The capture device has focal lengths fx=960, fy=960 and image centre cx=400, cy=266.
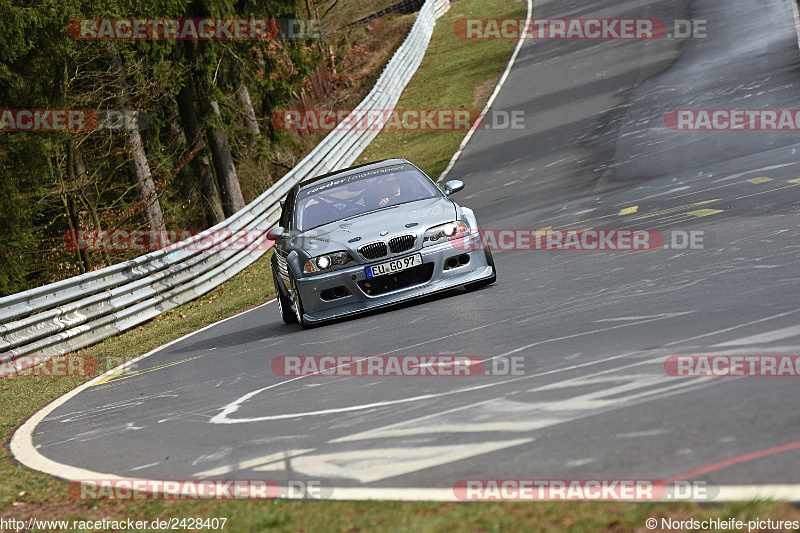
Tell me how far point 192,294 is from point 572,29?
2572 centimetres

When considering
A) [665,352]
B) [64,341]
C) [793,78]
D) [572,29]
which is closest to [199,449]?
[665,352]

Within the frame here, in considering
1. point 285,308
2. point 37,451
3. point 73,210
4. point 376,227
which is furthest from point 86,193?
point 37,451

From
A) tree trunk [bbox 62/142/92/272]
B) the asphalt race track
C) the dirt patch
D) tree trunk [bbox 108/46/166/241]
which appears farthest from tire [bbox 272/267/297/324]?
the dirt patch

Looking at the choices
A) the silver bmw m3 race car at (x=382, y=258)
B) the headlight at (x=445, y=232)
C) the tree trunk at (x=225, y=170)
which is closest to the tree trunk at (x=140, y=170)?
the tree trunk at (x=225, y=170)

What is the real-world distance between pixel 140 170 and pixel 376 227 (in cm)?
1481

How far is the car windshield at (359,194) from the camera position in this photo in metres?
11.0

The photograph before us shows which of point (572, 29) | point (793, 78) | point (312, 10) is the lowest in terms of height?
point (793, 78)

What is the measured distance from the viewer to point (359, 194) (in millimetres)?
11219

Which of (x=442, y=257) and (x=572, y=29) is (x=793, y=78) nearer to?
(x=442, y=257)

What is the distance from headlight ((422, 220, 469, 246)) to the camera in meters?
9.85

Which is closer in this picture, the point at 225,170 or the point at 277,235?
the point at 277,235

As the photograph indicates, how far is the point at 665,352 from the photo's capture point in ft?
18.9

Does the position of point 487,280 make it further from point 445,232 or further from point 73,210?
point 73,210

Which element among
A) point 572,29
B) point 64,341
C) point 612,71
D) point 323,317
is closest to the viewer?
point 323,317
